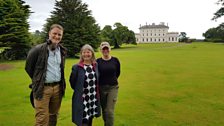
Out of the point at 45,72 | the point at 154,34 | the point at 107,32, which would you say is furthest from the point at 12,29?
the point at 154,34

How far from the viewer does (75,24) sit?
4028 cm

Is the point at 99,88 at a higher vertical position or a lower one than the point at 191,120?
higher

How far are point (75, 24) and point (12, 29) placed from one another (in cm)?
879

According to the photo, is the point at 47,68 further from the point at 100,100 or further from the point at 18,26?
the point at 18,26

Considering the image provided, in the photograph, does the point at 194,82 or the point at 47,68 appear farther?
the point at 194,82

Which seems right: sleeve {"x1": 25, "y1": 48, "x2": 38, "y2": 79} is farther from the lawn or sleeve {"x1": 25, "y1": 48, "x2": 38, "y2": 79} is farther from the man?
the lawn

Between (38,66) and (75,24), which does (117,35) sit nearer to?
(75,24)

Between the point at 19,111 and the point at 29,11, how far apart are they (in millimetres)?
32978

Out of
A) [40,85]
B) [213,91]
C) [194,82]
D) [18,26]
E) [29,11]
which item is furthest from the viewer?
[29,11]

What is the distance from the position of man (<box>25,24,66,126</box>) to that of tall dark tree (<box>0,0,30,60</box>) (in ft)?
100

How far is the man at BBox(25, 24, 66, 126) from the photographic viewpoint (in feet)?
17.4

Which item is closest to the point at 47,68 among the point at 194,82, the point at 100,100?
the point at 100,100

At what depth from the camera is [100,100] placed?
6.21 metres

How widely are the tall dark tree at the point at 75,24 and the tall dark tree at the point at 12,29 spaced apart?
4.22m
